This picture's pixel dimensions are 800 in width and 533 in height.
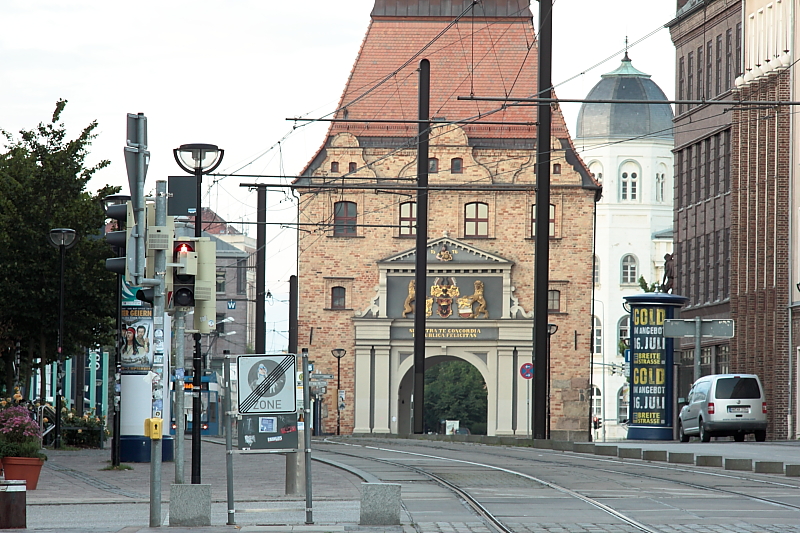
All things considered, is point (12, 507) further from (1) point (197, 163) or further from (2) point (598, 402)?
(2) point (598, 402)

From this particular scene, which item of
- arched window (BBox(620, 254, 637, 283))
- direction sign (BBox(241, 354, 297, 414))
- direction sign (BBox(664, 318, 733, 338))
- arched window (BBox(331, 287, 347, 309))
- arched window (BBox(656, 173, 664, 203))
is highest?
arched window (BBox(656, 173, 664, 203))

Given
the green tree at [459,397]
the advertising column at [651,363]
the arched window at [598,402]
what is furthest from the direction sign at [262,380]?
the arched window at [598,402]

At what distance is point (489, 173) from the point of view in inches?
2867

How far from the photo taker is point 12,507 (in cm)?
1416

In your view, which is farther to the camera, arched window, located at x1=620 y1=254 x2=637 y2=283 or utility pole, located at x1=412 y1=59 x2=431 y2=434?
arched window, located at x1=620 y1=254 x2=637 y2=283

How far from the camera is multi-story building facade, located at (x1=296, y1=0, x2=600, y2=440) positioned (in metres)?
71.2

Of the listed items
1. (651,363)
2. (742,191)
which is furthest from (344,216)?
(651,363)

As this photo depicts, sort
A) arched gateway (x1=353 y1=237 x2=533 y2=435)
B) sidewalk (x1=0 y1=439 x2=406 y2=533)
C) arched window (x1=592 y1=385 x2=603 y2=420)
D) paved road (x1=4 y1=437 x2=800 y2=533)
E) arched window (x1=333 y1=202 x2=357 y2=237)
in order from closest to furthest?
paved road (x1=4 y1=437 x2=800 y2=533) < sidewalk (x1=0 y1=439 x2=406 y2=533) < arched gateway (x1=353 y1=237 x2=533 y2=435) < arched window (x1=333 y1=202 x2=357 y2=237) < arched window (x1=592 y1=385 x2=603 y2=420)

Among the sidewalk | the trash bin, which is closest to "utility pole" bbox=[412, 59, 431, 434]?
the sidewalk

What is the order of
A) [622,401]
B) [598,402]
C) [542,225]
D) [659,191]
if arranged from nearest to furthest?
[542,225], [598,402], [622,401], [659,191]

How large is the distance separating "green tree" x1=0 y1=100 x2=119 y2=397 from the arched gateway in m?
36.3

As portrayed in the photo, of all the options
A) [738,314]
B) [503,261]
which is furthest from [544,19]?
[503,261]

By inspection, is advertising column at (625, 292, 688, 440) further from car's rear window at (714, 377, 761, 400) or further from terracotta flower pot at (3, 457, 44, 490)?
terracotta flower pot at (3, 457, 44, 490)

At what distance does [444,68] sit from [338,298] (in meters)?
12.8
